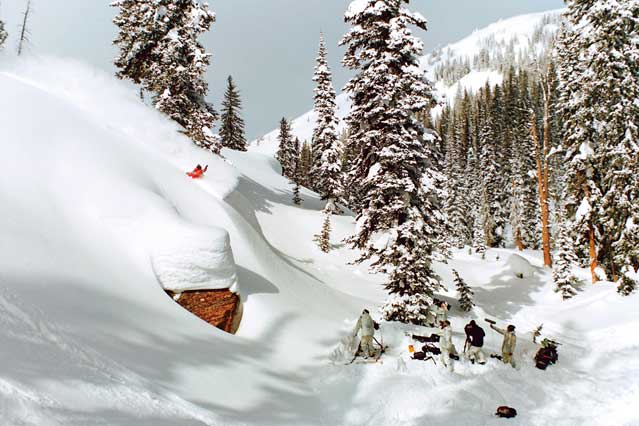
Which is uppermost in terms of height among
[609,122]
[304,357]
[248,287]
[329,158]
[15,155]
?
[609,122]

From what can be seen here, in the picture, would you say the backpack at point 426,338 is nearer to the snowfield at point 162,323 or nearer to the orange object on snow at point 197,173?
the snowfield at point 162,323

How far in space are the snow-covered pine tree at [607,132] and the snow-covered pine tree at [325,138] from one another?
54.5ft

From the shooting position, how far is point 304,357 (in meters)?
11.2

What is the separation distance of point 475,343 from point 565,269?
16709 mm

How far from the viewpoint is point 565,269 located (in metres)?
24.5

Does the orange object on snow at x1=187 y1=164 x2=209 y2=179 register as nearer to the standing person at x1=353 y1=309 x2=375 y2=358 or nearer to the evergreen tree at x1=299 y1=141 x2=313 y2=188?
the standing person at x1=353 y1=309 x2=375 y2=358

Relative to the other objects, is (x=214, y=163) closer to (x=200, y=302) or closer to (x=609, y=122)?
(x=200, y=302)

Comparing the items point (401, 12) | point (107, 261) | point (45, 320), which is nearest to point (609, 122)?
point (401, 12)

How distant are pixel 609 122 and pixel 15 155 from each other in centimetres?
2670

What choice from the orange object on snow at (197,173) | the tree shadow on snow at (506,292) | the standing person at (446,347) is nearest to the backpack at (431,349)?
the standing person at (446,347)

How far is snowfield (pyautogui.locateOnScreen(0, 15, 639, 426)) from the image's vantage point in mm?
5973

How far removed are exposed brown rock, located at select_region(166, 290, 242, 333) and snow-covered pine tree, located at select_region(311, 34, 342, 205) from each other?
2269cm

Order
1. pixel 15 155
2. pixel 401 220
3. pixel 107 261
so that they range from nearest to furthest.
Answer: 1. pixel 107 261
2. pixel 15 155
3. pixel 401 220

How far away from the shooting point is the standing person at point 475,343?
1138 cm
